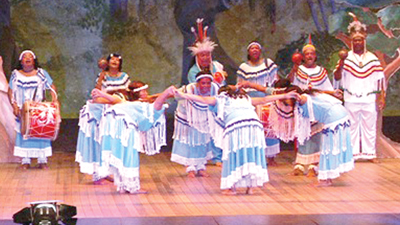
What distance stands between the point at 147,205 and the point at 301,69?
9.79 ft

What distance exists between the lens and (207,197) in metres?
8.43

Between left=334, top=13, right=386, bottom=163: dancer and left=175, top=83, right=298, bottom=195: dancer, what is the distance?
2446 millimetres

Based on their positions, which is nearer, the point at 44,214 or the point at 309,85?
the point at 44,214

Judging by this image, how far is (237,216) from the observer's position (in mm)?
7359

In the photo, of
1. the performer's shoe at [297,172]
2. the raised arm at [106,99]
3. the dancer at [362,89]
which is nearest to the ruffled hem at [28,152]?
the raised arm at [106,99]

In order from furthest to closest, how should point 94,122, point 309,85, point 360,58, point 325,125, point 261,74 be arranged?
point 360,58 < point 261,74 < point 94,122 < point 309,85 < point 325,125

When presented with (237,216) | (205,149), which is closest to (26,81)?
(205,149)

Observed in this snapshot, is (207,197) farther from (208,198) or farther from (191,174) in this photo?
(191,174)

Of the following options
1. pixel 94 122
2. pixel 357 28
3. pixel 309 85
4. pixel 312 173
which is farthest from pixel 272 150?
pixel 94 122

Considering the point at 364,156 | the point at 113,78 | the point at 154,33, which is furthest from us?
the point at 154,33

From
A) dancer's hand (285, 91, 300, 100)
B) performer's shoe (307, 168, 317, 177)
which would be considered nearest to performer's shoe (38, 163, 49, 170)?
performer's shoe (307, 168, 317, 177)

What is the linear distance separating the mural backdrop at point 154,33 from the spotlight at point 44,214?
19.7ft

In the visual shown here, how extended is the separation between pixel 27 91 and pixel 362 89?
3.80 meters

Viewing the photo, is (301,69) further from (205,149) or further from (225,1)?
(225,1)
